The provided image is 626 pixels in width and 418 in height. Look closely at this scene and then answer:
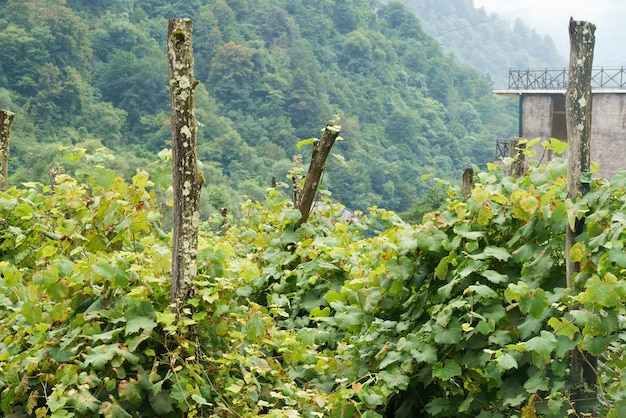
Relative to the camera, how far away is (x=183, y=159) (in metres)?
3.50

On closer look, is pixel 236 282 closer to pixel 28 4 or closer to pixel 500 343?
pixel 500 343

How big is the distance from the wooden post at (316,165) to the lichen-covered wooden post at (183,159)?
1763mm

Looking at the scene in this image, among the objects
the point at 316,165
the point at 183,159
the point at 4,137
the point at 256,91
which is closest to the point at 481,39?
the point at 256,91

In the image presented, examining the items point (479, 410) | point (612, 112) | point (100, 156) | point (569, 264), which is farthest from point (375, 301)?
point (612, 112)

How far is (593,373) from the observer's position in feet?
11.6

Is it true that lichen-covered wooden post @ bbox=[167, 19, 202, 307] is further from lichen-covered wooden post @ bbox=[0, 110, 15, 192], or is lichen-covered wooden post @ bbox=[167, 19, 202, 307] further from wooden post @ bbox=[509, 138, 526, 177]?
lichen-covered wooden post @ bbox=[0, 110, 15, 192]

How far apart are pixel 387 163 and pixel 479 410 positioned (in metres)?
56.8

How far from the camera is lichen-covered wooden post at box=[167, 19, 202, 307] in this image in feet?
11.4

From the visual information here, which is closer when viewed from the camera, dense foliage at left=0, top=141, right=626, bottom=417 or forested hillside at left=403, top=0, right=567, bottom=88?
dense foliage at left=0, top=141, right=626, bottom=417

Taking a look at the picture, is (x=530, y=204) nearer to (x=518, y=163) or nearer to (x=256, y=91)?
(x=518, y=163)

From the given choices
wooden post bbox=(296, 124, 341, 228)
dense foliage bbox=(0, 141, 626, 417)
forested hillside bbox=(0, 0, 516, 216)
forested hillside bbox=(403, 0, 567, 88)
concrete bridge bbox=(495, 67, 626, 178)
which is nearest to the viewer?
dense foliage bbox=(0, 141, 626, 417)

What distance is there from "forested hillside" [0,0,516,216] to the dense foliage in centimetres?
3347

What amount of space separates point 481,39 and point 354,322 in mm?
130981

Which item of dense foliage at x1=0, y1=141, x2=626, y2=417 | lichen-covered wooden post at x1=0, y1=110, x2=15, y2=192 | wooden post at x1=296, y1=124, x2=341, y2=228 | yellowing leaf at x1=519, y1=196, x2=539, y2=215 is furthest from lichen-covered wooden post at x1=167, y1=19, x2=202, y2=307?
lichen-covered wooden post at x1=0, y1=110, x2=15, y2=192
